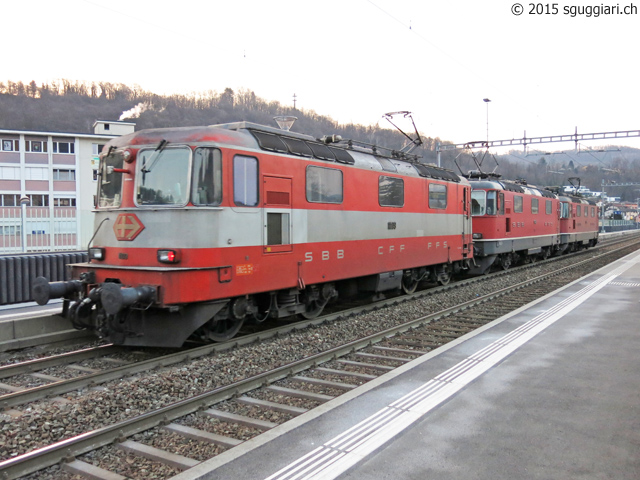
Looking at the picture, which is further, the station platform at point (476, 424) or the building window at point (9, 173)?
the building window at point (9, 173)

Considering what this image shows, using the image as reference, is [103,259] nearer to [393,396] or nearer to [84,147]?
[393,396]

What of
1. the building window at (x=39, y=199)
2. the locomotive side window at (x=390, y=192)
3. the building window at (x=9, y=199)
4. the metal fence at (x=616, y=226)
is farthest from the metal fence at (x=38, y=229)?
the metal fence at (x=616, y=226)

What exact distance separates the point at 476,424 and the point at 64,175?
170 feet

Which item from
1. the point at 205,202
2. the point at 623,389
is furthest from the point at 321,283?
the point at 623,389

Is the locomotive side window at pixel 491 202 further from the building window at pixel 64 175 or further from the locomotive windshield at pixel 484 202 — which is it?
the building window at pixel 64 175

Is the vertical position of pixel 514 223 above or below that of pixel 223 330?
above

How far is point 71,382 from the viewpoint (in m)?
6.42

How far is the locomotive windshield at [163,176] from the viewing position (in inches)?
304

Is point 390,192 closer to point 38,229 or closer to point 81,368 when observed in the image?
point 81,368

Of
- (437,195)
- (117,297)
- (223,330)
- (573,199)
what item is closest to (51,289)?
(117,297)

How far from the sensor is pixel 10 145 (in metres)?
48.7

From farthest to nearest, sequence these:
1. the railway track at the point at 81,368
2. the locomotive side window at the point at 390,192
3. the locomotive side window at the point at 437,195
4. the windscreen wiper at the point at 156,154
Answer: the locomotive side window at the point at 437,195
the locomotive side window at the point at 390,192
the windscreen wiper at the point at 156,154
the railway track at the point at 81,368

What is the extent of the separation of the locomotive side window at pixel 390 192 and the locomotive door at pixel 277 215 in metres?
3.54

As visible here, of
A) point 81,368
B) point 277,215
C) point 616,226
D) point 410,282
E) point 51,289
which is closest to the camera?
point 81,368
